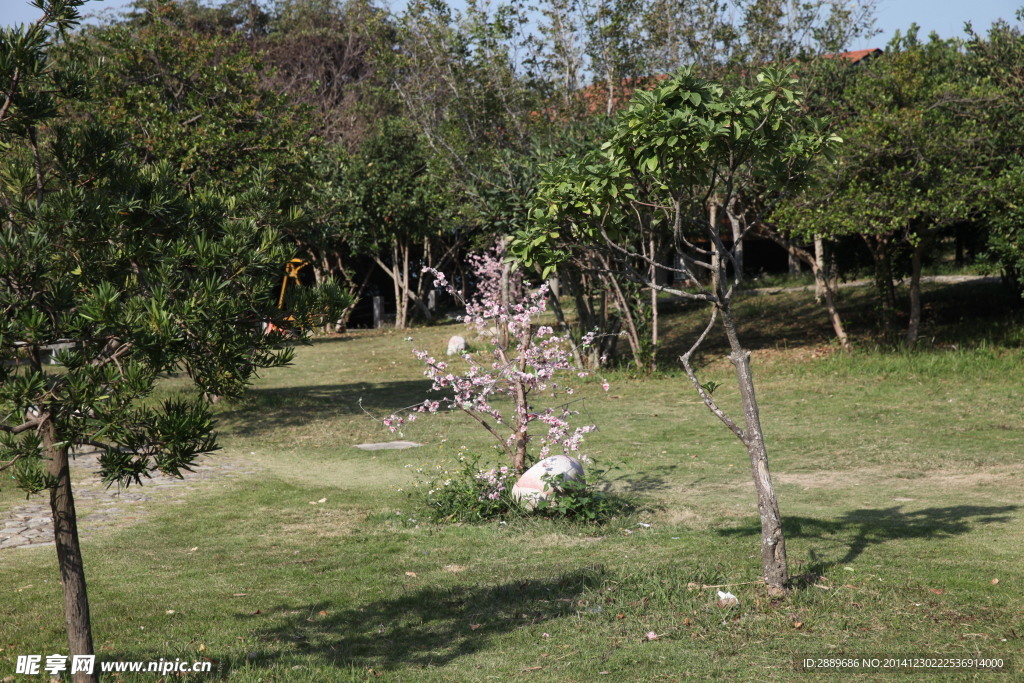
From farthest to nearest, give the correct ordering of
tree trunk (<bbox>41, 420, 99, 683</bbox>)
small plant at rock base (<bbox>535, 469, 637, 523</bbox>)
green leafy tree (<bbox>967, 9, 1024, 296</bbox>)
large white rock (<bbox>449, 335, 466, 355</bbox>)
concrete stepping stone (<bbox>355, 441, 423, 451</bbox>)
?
large white rock (<bbox>449, 335, 466, 355</bbox>) < green leafy tree (<bbox>967, 9, 1024, 296</bbox>) < concrete stepping stone (<bbox>355, 441, 423, 451</bbox>) < small plant at rock base (<bbox>535, 469, 637, 523</bbox>) < tree trunk (<bbox>41, 420, 99, 683</bbox>)

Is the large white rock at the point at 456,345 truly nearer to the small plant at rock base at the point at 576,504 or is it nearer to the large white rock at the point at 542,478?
the large white rock at the point at 542,478

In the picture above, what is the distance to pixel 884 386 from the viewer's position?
15.5 metres

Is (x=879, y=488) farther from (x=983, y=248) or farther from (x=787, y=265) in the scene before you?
(x=787, y=265)

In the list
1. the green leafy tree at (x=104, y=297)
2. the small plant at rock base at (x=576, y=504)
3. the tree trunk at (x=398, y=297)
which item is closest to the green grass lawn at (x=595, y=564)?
the small plant at rock base at (x=576, y=504)

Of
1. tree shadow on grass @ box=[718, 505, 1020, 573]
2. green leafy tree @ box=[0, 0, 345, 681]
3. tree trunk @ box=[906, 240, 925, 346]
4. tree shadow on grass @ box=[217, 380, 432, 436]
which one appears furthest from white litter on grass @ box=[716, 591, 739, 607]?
tree trunk @ box=[906, 240, 925, 346]

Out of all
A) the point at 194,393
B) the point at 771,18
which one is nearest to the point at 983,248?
the point at 771,18

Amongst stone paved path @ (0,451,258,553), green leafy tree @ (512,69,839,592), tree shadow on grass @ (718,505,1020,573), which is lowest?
tree shadow on grass @ (718,505,1020,573)

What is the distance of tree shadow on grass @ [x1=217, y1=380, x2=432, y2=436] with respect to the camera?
592 inches

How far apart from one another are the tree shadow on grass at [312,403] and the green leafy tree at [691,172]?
878cm

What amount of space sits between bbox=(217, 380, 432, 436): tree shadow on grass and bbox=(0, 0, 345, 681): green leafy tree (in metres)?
9.42

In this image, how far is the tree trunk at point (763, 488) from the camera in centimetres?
610

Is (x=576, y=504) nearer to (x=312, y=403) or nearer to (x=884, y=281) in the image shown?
(x=312, y=403)

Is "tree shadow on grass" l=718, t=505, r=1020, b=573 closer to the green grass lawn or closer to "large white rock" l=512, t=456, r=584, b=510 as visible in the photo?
the green grass lawn

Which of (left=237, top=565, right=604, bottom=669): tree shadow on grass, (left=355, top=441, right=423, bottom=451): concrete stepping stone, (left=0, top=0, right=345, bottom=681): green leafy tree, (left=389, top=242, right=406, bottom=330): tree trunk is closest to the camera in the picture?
(left=0, top=0, right=345, bottom=681): green leafy tree
